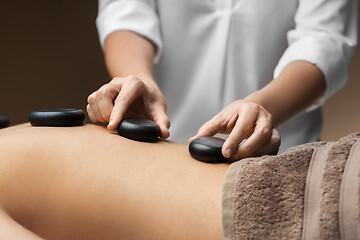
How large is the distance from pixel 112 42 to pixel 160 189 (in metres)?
0.66

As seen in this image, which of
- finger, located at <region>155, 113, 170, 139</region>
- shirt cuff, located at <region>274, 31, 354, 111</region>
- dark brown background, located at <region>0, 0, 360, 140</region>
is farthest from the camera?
dark brown background, located at <region>0, 0, 360, 140</region>

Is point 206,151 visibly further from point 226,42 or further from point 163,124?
point 226,42

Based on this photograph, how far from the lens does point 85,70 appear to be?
2699 millimetres

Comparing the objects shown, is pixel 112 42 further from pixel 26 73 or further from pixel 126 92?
pixel 26 73

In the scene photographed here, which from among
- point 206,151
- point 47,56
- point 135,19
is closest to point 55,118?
point 206,151

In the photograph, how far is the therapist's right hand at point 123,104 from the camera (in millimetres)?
806

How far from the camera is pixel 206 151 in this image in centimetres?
71

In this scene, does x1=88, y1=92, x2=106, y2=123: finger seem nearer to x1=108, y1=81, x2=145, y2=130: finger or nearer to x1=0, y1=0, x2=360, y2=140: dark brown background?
x1=108, y1=81, x2=145, y2=130: finger

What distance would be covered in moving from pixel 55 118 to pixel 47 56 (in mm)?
2036

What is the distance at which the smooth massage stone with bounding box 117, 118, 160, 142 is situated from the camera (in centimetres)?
75

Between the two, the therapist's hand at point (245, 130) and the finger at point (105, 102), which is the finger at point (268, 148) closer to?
the therapist's hand at point (245, 130)

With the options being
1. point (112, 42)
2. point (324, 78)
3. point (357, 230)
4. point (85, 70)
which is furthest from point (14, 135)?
point (85, 70)

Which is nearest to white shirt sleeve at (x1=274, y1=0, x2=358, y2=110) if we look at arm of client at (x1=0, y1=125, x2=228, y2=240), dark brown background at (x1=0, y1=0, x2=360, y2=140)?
arm of client at (x1=0, y1=125, x2=228, y2=240)

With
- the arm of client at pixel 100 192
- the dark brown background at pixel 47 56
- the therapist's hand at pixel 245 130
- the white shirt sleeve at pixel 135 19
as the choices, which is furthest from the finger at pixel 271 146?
the dark brown background at pixel 47 56
